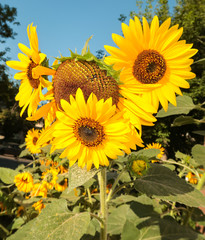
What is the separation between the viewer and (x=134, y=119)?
68 centimetres

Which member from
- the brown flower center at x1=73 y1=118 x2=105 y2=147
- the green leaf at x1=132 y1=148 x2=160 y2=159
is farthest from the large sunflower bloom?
the green leaf at x1=132 y1=148 x2=160 y2=159

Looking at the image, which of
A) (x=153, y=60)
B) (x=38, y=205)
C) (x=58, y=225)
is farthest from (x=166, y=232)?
(x=38, y=205)

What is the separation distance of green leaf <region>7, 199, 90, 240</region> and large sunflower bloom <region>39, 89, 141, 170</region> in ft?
0.68

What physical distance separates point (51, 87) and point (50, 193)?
141 centimetres

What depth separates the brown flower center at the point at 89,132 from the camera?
65 centimetres

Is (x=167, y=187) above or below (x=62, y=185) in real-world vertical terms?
above

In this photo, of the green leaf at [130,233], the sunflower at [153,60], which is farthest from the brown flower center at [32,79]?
the green leaf at [130,233]

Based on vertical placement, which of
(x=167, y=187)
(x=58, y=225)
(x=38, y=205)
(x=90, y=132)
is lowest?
(x=38, y=205)

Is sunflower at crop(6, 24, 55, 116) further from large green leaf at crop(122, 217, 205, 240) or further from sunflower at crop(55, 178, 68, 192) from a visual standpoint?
sunflower at crop(55, 178, 68, 192)

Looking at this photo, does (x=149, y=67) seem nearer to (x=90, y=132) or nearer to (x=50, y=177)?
(x=90, y=132)

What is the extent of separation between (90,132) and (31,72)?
0.31 m

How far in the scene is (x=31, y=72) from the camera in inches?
30.1

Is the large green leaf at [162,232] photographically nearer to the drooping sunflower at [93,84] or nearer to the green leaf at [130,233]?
the green leaf at [130,233]

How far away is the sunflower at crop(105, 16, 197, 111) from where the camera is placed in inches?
28.0
